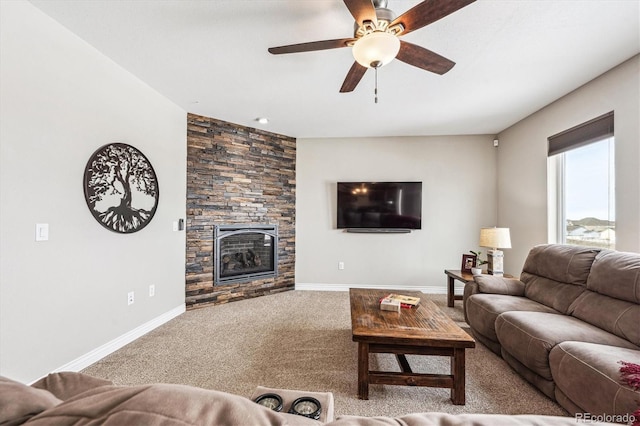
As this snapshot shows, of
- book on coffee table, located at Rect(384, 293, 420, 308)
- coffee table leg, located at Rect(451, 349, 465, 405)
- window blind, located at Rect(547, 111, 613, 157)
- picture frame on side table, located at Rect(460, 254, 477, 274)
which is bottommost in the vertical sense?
coffee table leg, located at Rect(451, 349, 465, 405)

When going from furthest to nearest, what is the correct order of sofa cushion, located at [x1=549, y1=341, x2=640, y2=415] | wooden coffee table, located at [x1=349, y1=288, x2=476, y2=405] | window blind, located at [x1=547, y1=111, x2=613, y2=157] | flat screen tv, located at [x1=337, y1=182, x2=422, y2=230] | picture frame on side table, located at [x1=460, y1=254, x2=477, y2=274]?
flat screen tv, located at [x1=337, y1=182, x2=422, y2=230], picture frame on side table, located at [x1=460, y1=254, x2=477, y2=274], window blind, located at [x1=547, y1=111, x2=613, y2=157], wooden coffee table, located at [x1=349, y1=288, x2=476, y2=405], sofa cushion, located at [x1=549, y1=341, x2=640, y2=415]

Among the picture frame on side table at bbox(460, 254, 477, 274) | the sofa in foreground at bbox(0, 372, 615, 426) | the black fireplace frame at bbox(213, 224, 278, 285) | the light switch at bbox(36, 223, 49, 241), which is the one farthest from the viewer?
the black fireplace frame at bbox(213, 224, 278, 285)

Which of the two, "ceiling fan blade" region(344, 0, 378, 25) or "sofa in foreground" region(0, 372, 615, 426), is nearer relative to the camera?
"sofa in foreground" region(0, 372, 615, 426)

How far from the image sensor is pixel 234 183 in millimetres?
4195

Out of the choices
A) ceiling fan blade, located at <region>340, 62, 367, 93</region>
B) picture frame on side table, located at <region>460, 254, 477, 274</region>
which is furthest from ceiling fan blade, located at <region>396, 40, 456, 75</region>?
picture frame on side table, located at <region>460, 254, 477, 274</region>

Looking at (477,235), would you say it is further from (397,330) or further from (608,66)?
(397,330)

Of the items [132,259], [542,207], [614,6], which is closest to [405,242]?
[542,207]

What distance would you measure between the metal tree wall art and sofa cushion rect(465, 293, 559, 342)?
3402 mm

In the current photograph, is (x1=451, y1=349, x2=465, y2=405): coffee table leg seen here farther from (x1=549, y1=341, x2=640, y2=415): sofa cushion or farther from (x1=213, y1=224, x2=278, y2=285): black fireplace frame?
(x1=213, y1=224, x2=278, y2=285): black fireplace frame

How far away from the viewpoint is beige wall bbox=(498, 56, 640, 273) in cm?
A: 238

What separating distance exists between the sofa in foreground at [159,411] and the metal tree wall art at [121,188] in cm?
238

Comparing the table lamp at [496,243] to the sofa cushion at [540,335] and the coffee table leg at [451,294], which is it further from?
the sofa cushion at [540,335]

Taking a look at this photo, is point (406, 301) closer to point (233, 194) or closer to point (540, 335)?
point (540, 335)

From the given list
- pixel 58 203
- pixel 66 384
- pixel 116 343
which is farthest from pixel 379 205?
pixel 66 384
